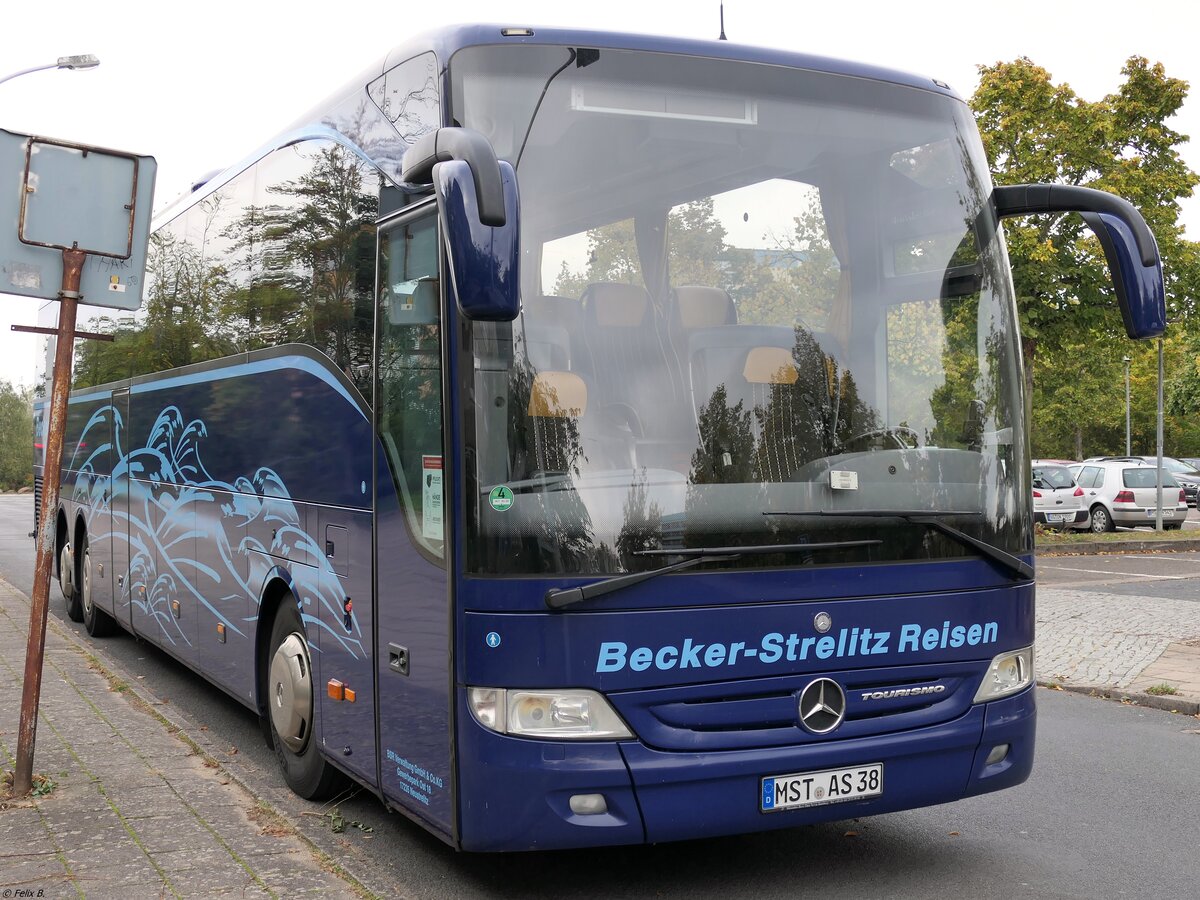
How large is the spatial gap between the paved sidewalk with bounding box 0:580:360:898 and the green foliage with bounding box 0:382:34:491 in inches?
3307

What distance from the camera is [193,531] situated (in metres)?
8.39

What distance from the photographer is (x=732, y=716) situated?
466 cm

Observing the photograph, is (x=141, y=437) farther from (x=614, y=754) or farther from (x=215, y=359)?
(x=614, y=754)

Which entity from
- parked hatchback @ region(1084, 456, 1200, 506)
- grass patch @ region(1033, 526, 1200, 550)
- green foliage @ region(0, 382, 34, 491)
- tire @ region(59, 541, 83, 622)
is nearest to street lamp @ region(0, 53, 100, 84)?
tire @ region(59, 541, 83, 622)

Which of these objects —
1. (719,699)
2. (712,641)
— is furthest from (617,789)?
(712,641)

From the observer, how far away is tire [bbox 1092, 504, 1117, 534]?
100 feet

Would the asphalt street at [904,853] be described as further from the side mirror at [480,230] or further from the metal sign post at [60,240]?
the side mirror at [480,230]

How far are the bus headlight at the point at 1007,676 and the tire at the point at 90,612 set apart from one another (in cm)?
913

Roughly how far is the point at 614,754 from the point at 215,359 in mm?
4611

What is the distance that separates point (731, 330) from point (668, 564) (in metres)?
0.93

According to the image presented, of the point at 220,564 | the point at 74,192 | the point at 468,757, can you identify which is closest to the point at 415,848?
the point at 468,757

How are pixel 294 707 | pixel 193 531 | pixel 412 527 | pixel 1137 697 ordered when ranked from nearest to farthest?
pixel 412 527 → pixel 294 707 → pixel 193 531 → pixel 1137 697

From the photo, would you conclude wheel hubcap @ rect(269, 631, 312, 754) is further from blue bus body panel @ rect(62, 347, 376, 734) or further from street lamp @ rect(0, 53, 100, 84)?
street lamp @ rect(0, 53, 100, 84)

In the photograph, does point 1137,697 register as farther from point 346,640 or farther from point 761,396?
point 346,640
